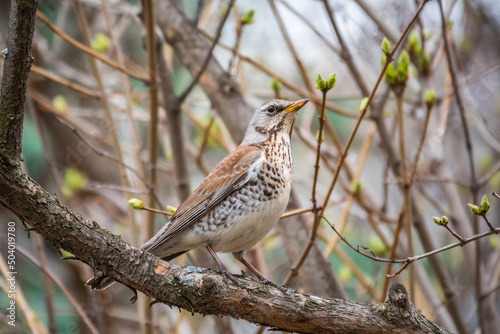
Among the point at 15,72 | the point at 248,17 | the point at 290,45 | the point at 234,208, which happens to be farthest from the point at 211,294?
the point at 290,45

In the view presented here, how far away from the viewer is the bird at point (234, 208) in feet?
10.1

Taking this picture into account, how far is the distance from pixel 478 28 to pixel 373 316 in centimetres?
610

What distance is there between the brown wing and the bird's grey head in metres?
0.24

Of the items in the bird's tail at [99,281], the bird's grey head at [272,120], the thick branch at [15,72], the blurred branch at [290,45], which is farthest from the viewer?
the blurred branch at [290,45]

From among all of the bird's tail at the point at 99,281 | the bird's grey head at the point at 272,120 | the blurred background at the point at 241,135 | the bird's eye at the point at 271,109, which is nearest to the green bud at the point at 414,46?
the blurred background at the point at 241,135

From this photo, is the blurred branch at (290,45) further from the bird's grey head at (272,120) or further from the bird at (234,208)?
the bird at (234,208)

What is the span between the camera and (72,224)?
221cm

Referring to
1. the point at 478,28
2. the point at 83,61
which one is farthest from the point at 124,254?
the point at 478,28

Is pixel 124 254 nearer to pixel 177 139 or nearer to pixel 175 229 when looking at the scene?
pixel 175 229

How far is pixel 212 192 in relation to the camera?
3.23m

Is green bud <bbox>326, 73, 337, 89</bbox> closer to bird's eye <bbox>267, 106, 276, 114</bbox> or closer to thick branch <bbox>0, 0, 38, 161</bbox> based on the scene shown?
bird's eye <bbox>267, 106, 276, 114</bbox>

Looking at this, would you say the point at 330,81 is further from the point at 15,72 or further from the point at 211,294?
the point at 15,72

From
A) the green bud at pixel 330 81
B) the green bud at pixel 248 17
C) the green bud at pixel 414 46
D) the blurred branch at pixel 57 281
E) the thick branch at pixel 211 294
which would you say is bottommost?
the thick branch at pixel 211 294

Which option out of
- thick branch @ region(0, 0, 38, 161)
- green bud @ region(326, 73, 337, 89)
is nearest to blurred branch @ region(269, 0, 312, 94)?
green bud @ region(326, 73, 337, 89)
